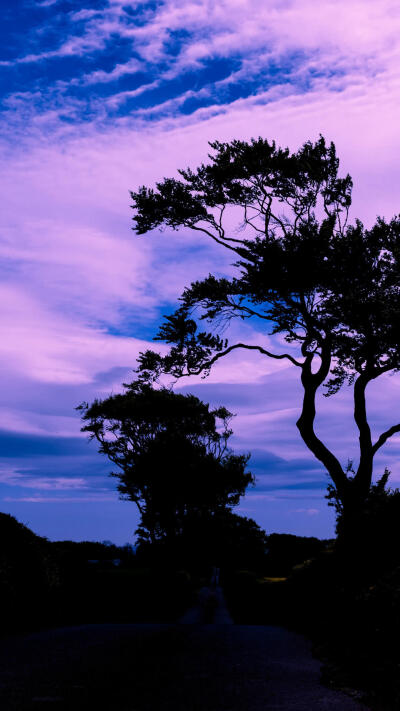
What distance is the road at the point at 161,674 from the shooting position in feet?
21.3

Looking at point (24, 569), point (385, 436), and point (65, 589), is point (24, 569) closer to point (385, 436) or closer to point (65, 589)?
point (65, 589)

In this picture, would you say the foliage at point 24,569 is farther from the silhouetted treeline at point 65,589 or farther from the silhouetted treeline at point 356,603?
the silhouetted treeline at point 356,603

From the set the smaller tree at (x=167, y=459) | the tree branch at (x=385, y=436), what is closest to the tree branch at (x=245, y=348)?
the tree branch at (x=385, y=436)

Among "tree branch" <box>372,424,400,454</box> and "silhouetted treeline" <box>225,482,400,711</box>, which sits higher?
"tree branch" <box>372,424,400,454</box>

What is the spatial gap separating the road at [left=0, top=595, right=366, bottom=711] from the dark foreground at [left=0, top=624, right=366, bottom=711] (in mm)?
11

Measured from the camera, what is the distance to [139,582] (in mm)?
30250

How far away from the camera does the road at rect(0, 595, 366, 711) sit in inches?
255

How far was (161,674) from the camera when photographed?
8055mm

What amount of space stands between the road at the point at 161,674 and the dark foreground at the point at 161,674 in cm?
1

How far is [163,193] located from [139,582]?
18651mm

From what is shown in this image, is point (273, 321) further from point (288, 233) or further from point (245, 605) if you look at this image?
point (245, 605)

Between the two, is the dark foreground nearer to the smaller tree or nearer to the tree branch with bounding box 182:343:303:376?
the tree branch with bounding box 182:343:303:376

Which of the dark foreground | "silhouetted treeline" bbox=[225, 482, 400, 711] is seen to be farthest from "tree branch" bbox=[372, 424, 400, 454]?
the dark foreground

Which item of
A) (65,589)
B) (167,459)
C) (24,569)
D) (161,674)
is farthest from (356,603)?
(167,459)
